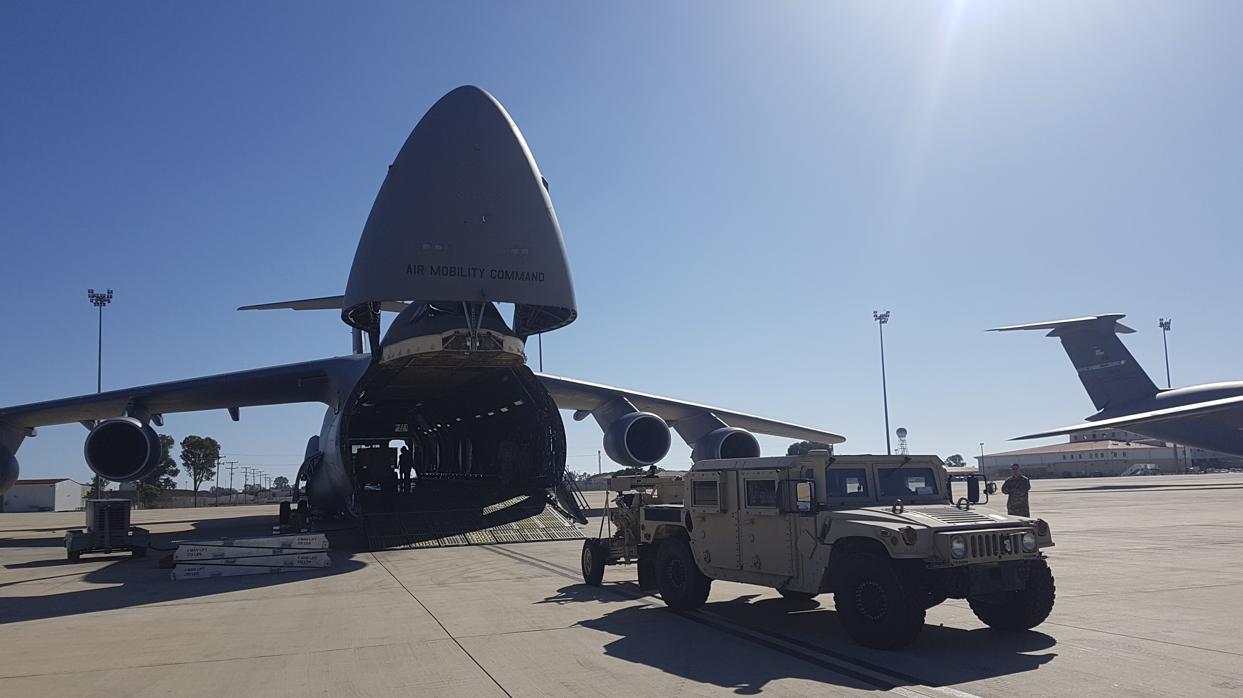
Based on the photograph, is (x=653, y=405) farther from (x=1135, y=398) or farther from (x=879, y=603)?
(x=1135, y=398)

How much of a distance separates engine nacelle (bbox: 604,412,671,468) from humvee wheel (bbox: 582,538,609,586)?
10909mm

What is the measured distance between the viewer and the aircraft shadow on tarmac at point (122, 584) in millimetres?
12031

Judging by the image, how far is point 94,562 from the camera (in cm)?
1872

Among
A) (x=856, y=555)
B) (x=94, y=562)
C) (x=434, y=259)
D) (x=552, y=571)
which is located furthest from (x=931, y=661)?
(x=94, y=562)

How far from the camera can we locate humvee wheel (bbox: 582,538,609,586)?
509 inches

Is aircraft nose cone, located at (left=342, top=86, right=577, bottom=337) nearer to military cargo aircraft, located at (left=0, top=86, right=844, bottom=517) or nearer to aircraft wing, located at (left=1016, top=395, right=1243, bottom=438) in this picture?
military cargo aircraft, located at (left=0, top=86, right=844, bottom=517)

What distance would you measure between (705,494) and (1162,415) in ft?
137

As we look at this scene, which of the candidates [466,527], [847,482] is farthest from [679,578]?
[466,527]

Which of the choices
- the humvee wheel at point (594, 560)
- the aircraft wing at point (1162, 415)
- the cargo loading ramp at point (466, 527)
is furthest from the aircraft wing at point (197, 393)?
the aircraft wing at point (1162, 415)

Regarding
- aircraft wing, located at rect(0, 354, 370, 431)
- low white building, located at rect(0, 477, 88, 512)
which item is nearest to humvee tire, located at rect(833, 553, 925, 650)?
aircraft wing, located at rect(0, 354, 370, 431)

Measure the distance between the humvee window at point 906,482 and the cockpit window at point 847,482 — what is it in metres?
0.23

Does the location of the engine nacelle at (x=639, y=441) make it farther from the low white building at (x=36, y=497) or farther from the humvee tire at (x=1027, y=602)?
the low white building at (x=36, y=497)

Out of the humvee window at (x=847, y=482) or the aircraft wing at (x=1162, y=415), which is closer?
the humvee window at (x=847, y=482)

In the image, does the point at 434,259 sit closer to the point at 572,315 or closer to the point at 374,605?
the point at 572,315
